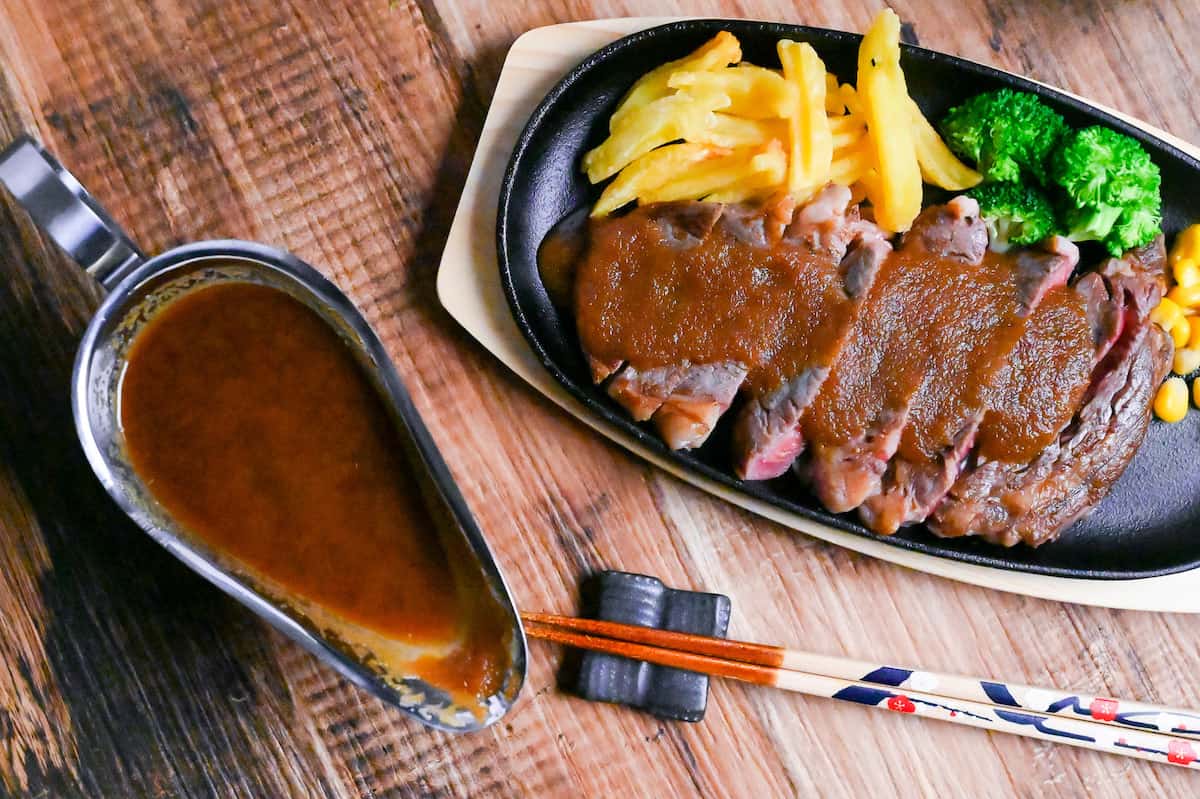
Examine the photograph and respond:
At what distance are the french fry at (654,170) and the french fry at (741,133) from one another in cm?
3

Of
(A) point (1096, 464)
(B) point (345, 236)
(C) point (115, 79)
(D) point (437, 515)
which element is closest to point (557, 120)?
(B) point (345, 236)

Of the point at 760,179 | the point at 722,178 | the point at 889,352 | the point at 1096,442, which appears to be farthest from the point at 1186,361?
the point at 722,178

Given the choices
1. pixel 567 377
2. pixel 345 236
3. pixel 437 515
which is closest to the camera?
pixel 437 515

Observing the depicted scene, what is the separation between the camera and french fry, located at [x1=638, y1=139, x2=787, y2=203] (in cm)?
279

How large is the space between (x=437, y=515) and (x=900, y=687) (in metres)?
1.64

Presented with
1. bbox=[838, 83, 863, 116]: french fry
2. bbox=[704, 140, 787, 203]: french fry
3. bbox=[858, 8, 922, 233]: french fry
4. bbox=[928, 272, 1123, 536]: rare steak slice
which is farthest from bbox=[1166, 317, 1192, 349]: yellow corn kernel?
bbox=[704, 140, 787, 203]: french fry

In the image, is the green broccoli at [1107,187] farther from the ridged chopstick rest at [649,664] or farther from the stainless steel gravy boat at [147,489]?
the stainless steel gravy boat at [147,489]

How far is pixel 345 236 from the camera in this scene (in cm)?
312

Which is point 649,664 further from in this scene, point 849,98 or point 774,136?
point 849,98

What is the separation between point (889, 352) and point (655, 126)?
100 centimetres

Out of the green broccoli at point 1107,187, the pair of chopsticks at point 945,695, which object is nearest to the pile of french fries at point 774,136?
the green broccoli at point 1107,187

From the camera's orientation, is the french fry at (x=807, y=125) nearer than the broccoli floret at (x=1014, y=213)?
Yes

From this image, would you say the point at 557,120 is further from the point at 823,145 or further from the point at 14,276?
the point at 14,276

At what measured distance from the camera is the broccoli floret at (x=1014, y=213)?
9.36 ft
